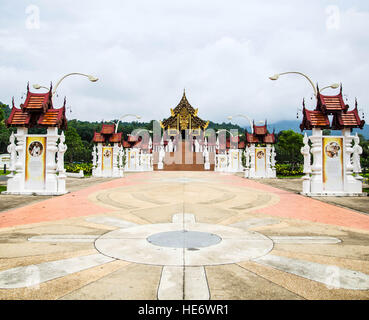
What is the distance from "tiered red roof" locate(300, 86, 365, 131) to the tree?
51297 mm

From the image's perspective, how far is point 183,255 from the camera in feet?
16.4

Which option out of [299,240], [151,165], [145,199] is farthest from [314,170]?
[151,165]

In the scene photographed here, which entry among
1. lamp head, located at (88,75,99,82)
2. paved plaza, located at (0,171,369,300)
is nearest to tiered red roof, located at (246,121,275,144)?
lamp head, located at (88,75,99,82)

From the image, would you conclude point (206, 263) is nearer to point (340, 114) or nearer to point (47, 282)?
point (47, 282)

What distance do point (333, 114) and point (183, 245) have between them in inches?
521

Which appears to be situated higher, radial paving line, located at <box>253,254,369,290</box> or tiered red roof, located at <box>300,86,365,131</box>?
tiered red roof, located at <box>300,86,365,131</box>

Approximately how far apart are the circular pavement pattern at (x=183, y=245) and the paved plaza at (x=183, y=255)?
19 mm

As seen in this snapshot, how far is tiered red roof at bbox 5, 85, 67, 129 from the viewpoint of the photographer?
1472 centimetres

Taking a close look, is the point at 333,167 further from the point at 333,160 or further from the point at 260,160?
the point at 260,160

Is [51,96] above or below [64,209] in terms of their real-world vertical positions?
above

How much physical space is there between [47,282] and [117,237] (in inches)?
94.1

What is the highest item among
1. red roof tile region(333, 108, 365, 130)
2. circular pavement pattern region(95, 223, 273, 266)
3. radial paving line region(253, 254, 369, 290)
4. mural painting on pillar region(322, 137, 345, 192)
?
red roof tile region(333, 108, 365, 130)

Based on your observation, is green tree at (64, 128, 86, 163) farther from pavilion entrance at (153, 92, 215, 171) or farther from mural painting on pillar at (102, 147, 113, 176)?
mural painting on pillar at (102, 147, 113, 176)

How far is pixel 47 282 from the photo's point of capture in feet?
12.8
